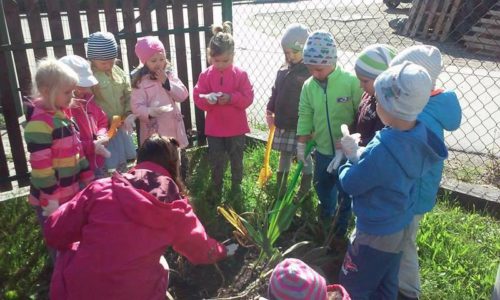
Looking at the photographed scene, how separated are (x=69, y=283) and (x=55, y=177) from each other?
807 millimetres

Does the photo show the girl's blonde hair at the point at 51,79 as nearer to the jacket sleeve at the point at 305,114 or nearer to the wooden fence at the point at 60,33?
the wooden fence at the point at 60,33

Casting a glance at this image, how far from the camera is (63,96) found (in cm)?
258

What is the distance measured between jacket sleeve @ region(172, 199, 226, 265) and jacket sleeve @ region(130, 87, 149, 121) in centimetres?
148

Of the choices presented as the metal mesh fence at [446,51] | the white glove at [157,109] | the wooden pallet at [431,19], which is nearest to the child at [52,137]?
the white glove at [157,109]

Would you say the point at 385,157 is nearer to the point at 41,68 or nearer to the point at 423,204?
the point at 423,204

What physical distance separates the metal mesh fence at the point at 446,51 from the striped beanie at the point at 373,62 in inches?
65.8

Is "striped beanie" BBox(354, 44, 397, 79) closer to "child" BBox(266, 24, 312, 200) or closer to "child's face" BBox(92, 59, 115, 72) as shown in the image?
"child" BBox(266, 24, 312, 200)

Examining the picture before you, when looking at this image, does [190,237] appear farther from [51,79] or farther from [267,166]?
[267,166]

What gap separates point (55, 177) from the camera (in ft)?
8.64

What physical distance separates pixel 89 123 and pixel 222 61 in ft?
3.35

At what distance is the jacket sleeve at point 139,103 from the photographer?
343 centimetres

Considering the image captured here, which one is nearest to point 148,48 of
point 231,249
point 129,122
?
point 129,122

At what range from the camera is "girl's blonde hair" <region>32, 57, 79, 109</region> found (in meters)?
2.52

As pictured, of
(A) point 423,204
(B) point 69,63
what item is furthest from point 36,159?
(A) point 423,204
